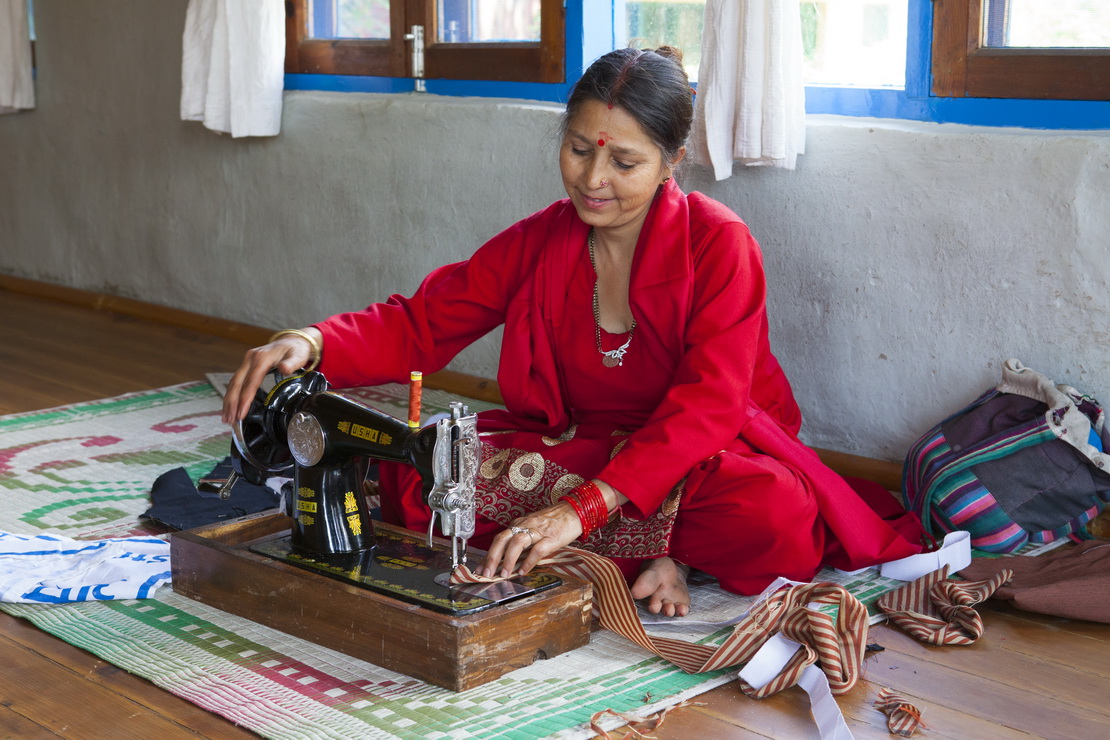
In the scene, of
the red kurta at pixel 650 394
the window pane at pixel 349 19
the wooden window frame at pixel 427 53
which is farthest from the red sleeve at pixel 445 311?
the window pane at pixel 349 19

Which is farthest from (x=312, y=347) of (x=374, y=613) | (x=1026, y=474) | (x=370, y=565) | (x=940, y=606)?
(x=1026, y=474)

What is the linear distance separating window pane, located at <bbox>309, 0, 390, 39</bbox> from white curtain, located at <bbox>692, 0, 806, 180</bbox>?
1.57 metres

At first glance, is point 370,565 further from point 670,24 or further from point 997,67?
point 670,24

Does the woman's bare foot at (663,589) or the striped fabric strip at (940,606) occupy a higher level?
the woman's bare foot at (663,589)

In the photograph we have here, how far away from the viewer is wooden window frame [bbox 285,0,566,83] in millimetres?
3623

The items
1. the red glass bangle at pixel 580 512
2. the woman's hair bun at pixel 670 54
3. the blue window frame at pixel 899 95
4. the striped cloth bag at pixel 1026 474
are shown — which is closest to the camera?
the red glass bangle at pixel 580 512

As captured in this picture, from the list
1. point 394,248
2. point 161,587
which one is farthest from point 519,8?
point 161,587

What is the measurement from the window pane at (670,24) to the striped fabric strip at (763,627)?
1749 millimetres

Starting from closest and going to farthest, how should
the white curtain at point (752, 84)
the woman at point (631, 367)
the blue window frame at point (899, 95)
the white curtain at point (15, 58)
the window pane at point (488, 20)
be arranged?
the woman at point (631, 367) → the blue window frame at point (899, 95) → the white curtain at point (752, 84) → the window pane at point (488, 20) → the white curtain at point (15, 58)

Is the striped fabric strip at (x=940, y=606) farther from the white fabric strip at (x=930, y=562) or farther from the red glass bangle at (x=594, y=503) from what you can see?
the red glass bangle at (x=594, y=503)

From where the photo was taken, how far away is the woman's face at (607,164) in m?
2.23

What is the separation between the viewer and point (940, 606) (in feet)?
7.32

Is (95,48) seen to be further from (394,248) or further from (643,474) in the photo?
(643,474)

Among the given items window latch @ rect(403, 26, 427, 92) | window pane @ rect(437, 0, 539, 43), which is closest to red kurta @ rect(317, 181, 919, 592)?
window pane @ rect(437, 0, 539, 43)
